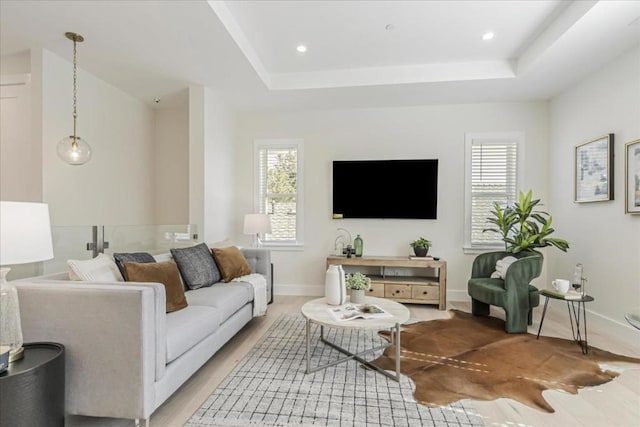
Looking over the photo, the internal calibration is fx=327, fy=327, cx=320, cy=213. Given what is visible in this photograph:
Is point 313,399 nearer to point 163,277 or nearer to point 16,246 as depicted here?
point 163,277

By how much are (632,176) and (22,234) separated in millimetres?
4521

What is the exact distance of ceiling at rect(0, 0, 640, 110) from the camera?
2662 mm

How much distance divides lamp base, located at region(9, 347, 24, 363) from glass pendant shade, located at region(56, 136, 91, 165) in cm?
204

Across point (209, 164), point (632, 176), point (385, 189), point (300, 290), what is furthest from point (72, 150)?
point (632, 176)

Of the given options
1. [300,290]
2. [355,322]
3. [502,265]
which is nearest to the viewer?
[355,322]

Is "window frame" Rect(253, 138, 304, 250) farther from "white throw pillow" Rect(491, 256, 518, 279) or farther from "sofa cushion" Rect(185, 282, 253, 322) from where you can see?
"white throw pillow" Rect(491, 256, 518, 279)

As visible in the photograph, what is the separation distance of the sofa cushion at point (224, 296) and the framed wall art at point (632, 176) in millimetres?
3684

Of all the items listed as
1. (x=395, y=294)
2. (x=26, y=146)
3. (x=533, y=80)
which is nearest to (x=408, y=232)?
(x=395, y=294)

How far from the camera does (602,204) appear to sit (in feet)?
11.3

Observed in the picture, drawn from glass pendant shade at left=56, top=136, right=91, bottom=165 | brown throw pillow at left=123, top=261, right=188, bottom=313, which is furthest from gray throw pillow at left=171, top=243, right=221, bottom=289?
glass pendant shade at left=56, top=136, right=91, bottom=165

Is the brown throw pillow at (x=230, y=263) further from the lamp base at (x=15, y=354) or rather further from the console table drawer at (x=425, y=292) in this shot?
the console table drawer at (x=425, y=292)

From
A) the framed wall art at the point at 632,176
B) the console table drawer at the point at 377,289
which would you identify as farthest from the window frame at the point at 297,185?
the framed wall art at the point at 632,176

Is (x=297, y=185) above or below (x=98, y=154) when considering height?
below

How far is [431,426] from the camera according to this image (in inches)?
70.7
